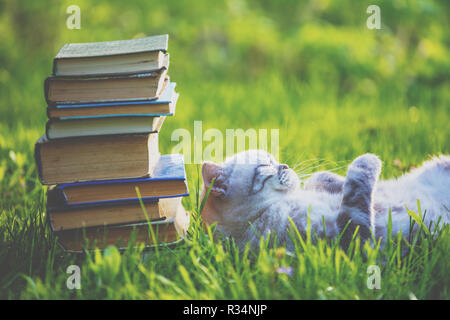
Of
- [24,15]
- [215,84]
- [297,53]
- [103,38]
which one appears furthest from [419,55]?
[24,15]

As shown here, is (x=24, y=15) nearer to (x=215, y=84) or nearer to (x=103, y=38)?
(x=103, y=38)

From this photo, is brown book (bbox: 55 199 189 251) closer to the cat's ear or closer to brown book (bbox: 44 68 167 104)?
the cat's ear

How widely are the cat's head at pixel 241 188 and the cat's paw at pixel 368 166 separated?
32 cm

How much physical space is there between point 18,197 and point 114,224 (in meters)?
1.02

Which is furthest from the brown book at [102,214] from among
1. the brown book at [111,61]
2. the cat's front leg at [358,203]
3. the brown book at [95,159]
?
the cat's front leg at [358,203]

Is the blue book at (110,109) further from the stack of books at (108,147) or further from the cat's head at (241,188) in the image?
the cat's head at (241,188)

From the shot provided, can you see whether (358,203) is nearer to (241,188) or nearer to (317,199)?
(317,199)

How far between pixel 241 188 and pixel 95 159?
640 mm

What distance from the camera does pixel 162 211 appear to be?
1796mm

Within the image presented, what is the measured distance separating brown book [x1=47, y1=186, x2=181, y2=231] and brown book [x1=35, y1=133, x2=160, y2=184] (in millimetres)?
110

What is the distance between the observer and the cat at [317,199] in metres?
1.73

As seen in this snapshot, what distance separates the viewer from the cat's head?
6.40ft

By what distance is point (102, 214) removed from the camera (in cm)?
176
